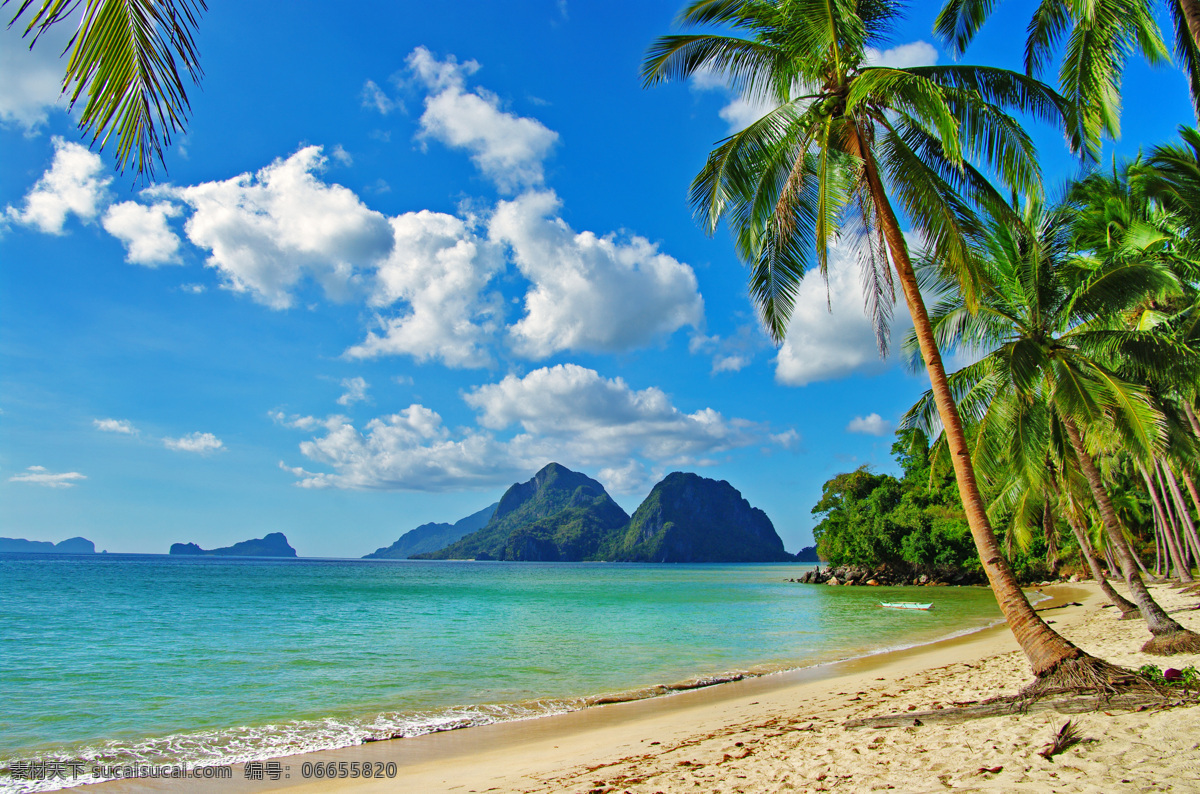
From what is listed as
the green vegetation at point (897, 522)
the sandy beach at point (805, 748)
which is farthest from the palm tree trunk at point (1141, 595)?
the green vegetation at point (897, 522)

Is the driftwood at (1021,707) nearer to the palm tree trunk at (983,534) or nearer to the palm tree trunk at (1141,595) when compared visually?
the palm tree trunk at (983,534)

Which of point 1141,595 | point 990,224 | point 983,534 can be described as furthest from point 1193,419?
point 983,534

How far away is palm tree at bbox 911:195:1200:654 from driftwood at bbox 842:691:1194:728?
5096 millimetres

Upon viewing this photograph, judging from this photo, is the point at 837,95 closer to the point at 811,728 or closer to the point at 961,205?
the point at 961,205

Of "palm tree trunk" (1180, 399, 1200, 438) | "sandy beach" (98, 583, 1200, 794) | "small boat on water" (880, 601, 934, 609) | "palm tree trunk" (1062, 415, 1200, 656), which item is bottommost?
"small boat on water" (880, 601, 934, 609)

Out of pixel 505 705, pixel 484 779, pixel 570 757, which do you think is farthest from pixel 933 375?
pixel 505 705

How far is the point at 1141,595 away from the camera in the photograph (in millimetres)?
9625

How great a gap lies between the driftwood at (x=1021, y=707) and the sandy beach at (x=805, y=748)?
11 cm

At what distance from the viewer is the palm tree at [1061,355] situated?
30.6 ft

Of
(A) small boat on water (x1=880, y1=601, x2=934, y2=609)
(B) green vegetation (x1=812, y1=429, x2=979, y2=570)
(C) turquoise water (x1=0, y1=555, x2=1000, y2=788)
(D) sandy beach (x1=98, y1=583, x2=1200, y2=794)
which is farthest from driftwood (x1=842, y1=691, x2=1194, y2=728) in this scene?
(B) green vegetation (x1=812, y1=429, x2=979, y2=570)

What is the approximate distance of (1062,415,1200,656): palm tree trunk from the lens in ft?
29.5

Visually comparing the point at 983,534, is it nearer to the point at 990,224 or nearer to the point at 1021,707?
the point at 1021,707

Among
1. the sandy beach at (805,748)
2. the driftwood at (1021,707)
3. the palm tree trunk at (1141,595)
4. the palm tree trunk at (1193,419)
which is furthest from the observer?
the palm tree trunk at (1193,419)

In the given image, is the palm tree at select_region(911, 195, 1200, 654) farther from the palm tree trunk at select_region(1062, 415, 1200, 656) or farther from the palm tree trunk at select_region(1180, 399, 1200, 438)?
the palm tree trunk at select_region(1180, 399, 1200, 438)
